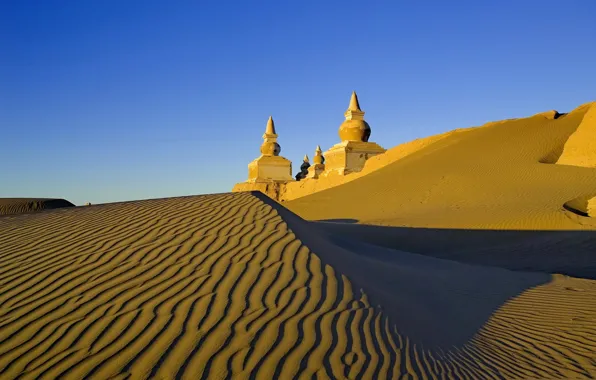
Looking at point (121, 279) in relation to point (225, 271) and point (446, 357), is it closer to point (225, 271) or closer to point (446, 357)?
point (225, 271)

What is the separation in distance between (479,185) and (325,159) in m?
16.6

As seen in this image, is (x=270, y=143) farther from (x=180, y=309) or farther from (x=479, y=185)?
(x=180, y=309)

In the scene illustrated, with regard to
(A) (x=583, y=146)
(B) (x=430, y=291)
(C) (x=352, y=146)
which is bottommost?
(B) (x=430, y=291)

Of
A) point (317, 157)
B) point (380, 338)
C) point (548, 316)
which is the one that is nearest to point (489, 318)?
point (548, 316)

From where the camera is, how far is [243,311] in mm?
4258

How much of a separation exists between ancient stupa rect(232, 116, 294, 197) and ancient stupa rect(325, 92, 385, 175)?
598cm

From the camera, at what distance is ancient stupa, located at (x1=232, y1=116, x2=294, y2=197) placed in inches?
1566

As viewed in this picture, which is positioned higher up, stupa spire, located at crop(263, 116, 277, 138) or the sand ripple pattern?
stupa spire, located at crop(263, 116, 277, 138)

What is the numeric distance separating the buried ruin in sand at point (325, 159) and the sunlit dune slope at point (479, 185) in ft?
16.4

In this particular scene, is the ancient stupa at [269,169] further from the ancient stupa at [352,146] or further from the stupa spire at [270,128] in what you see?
the ancient stupa at [352,146]

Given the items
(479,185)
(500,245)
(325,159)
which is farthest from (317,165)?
(500,245)

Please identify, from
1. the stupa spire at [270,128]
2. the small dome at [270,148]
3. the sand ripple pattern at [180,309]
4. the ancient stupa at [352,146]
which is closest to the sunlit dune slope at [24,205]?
the sand ripple pattern at [180,309]

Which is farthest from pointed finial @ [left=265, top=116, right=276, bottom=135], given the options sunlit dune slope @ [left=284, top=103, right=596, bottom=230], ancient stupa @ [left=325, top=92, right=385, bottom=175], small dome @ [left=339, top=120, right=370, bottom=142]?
sunlit dune slope @ [left=284, top=103, right=596, bottom=230]

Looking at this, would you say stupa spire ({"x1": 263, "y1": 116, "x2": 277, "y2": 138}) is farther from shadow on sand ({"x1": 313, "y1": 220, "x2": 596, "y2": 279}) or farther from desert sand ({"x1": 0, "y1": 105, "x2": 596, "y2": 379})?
desert sand ({"x1": 0, "y1": 105, "x2": 596, "y2": 379})
